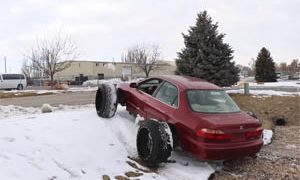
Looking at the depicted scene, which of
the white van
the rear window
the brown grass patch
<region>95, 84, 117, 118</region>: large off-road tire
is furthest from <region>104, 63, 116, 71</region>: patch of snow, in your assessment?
<region>95, 84, 117, 118</region>: large off-road tire

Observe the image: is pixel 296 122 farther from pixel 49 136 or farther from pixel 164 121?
pixel 49 136

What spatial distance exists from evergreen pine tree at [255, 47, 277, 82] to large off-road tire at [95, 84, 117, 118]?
114 feet

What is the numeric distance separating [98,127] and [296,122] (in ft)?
27.0

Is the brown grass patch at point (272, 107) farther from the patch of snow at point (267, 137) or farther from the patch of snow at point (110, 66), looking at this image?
the patch of snow at point (110, 66)

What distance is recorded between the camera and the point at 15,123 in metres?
7.57

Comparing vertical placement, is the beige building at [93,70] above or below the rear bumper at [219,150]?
above

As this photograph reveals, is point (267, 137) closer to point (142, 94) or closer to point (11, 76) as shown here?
point (142, 94)

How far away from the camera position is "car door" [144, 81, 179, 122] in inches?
275

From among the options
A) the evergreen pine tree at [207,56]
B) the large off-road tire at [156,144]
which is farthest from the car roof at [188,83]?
the evergreen pine tree at [207,56]

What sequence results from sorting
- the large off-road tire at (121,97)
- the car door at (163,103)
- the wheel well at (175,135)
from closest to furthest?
the wheel well at (175,135) → the car door at (163,103) → the large off-road tire at (121,97)

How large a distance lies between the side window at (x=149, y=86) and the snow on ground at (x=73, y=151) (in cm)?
79

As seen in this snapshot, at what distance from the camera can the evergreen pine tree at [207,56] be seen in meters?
18.5

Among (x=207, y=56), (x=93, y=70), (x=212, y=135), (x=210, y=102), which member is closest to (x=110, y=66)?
(x=93, y=70)

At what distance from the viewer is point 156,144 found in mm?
6328
